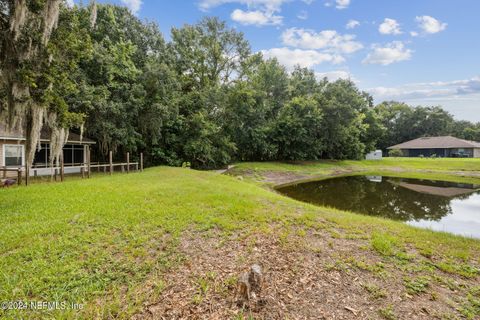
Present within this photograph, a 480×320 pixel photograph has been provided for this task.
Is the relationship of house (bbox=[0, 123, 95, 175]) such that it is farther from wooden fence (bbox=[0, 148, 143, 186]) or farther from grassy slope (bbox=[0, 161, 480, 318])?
grassy slope (bbox=[0, 161, 480, 318])

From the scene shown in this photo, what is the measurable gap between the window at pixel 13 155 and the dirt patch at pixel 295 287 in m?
13.2

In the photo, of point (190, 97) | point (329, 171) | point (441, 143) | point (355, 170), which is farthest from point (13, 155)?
point (441, 143)

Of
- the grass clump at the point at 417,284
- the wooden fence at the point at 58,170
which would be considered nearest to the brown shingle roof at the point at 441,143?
the wooden fence at the point at 58,170

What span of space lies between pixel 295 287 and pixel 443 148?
50.3 metres

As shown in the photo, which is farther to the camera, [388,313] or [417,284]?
[417,284]

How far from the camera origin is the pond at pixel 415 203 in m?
8.38

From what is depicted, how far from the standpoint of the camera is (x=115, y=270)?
3.69 m

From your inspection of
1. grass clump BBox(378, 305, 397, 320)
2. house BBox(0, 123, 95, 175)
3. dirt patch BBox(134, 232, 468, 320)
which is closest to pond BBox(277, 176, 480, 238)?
dirt patch BBox(134, 232, 468, 320)

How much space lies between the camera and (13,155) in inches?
498

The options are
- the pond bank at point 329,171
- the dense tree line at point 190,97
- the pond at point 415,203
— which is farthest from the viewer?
the pond bank at point 329,171

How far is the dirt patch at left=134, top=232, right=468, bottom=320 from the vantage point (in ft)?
9.78

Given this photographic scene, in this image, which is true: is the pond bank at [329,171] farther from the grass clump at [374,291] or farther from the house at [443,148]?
the house at [443,148]

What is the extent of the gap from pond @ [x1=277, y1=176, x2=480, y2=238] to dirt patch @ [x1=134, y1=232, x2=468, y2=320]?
5.10m

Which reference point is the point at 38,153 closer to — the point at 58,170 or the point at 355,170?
the point at 58,170
